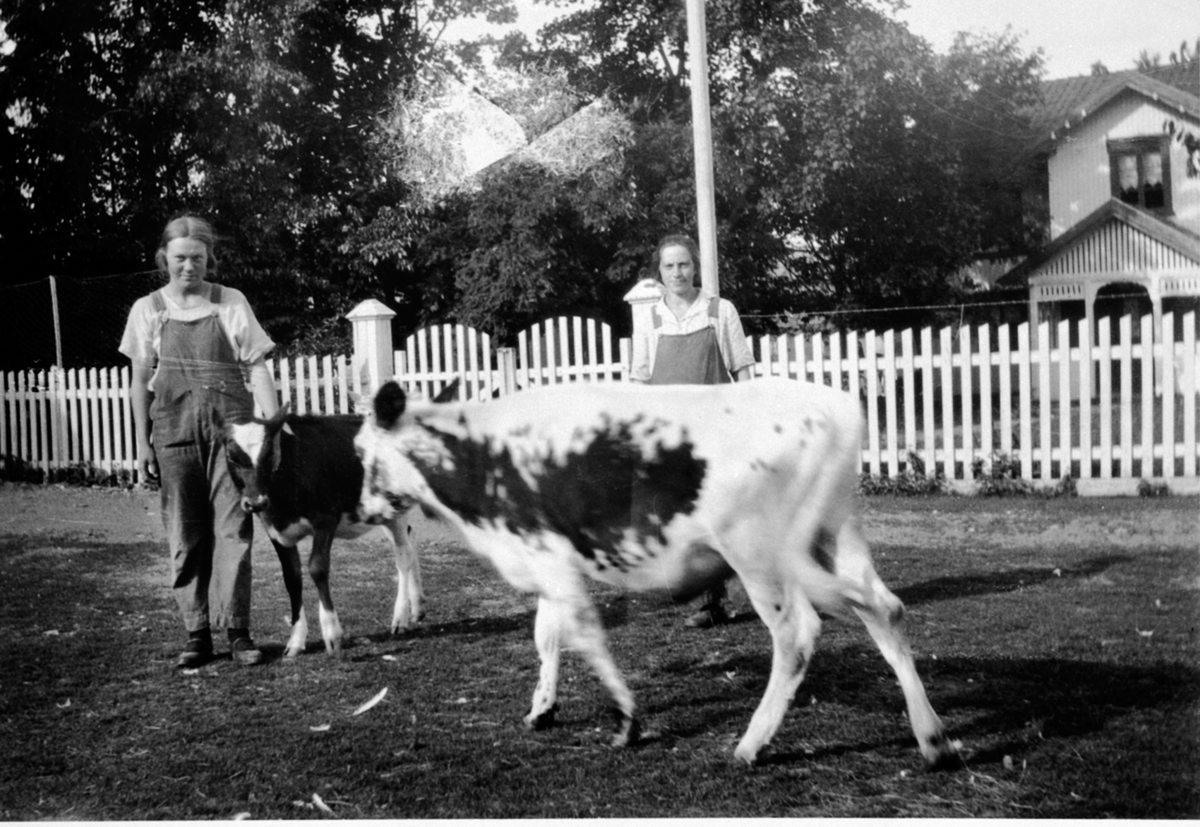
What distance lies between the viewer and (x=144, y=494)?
4418 mm

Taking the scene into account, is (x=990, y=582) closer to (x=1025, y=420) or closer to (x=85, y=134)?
(x=1025, y=420)

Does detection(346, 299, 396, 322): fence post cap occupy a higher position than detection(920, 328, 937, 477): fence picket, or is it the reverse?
detection(346, 299, 396, 322): fence post cap

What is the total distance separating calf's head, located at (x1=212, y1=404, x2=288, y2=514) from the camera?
3.46m

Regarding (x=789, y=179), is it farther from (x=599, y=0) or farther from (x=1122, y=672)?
(x=1122, y=672)

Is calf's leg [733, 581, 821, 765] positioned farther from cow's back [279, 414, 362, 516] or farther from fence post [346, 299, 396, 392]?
fence post [346, 299, 396, 392]

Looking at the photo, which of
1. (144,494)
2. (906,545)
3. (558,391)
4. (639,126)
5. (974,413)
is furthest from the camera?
(974,413)

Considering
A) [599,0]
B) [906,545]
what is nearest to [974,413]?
[906,545]

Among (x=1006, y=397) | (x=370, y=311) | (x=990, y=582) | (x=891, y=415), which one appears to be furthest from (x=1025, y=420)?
(x=370, y=311)

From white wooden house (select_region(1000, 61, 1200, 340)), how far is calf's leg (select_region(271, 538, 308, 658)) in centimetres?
290

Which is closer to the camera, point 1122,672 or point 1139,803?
point 1139,803

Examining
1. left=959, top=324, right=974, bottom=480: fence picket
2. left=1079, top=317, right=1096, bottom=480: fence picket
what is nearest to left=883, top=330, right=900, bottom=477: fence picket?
left=959, top=324, right=974, bottom=480: fence picket

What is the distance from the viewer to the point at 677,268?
3.39m

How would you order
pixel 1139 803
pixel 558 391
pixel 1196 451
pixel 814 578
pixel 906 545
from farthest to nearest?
pixel 906 545 < pixel 1196 451 < pixel 558 391 < pixel 814 578 < pixel 1139 803

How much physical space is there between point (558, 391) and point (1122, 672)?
186 centimetres
